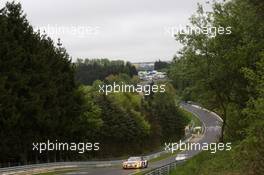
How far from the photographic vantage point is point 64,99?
64.2 m

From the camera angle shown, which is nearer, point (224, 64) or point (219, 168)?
point (219, 168)

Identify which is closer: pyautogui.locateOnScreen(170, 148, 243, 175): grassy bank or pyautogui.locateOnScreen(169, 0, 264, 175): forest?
pyautogui.locateOnScreen(170, 148, 243, 175): grassy bank

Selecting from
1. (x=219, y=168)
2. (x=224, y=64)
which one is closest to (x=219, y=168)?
(x=219, y=168)

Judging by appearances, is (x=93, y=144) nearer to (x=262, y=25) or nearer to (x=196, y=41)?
(x=196, y=41)

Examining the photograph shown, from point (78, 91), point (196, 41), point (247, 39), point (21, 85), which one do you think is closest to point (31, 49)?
point (21, 85)

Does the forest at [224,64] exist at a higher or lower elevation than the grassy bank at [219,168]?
higher

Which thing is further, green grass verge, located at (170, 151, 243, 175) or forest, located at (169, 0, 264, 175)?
forest, located at (169, 0, 264, 175)

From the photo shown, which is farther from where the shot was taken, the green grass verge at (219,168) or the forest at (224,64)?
the forest at (224,64)

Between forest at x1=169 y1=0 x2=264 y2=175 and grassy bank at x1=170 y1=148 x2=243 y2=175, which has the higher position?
forest at x1=169 y1=0 x2=264 y2=175

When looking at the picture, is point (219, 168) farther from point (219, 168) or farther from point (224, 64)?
point (224, 64)

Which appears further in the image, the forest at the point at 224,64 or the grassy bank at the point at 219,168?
the forest at the point at 224,64

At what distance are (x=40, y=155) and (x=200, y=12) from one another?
24.4 m

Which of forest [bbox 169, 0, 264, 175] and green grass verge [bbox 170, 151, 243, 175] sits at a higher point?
forest [bbox 169, 0, 264, 175]

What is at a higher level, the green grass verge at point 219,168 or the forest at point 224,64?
the forest at point 224,64
